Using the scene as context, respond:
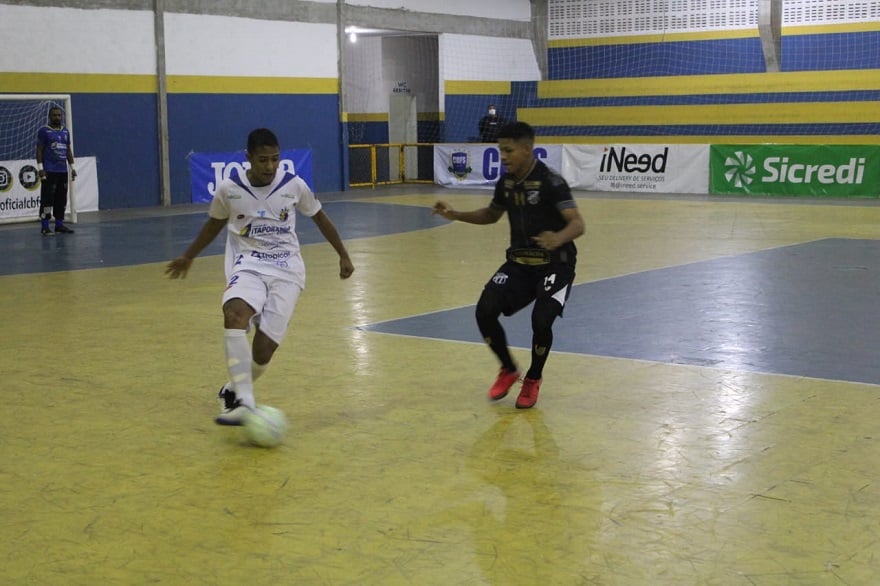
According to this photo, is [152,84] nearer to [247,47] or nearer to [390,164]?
[247,47]

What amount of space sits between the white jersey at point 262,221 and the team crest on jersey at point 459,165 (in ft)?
83.0

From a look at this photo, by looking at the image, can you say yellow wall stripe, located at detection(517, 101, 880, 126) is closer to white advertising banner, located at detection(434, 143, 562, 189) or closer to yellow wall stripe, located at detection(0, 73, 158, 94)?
white advertising banner, located at detection(434, 143, 562, 189)

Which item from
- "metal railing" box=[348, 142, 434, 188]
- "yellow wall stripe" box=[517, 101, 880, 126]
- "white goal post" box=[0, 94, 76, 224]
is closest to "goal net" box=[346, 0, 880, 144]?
"yellow wall stripe" box=[517, 101, 880, 126]

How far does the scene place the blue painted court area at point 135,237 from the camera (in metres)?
15.2

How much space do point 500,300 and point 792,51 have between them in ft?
94.2

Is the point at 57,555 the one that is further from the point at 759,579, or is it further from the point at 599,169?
the point at 599,169

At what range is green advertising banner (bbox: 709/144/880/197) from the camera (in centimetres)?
2502

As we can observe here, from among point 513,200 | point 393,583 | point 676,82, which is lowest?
point 393,583

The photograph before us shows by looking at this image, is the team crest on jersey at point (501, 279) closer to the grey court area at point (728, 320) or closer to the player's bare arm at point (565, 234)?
the player's bare arm at point (565, 234)

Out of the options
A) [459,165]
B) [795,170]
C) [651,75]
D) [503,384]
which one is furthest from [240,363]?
[651,75]

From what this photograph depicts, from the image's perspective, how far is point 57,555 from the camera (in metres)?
4.54

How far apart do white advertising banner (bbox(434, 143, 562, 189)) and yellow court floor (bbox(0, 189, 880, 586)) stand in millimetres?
20537

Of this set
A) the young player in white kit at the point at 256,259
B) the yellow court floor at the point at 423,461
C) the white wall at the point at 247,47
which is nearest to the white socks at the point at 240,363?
the young player in white kit at the point at 256,259

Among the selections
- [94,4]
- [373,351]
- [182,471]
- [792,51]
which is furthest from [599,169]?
[182,471]
